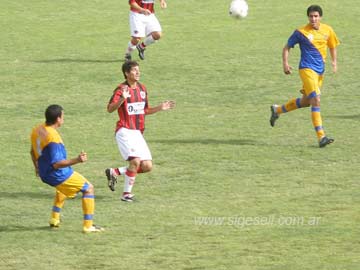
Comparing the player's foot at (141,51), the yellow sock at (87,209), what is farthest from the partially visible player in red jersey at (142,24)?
the yellow sock at (87,209)

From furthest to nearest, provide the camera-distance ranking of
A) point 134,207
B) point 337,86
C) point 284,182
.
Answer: point 337,86 < point 284,182 < point 134,207

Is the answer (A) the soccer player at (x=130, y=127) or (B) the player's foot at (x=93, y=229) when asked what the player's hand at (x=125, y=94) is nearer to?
(A) the soccer player at (x=130, y=127)

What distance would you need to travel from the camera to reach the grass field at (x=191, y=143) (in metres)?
15.1

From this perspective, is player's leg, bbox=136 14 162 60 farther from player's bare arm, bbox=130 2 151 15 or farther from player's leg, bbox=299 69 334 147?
player's leg, bbox=299 69 334 147

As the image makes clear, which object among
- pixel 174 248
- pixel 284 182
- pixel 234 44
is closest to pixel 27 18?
pixel 234 44

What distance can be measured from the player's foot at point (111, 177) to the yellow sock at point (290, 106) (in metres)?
5.39

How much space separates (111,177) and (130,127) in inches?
33.9

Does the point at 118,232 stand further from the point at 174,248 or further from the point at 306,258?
the point at 306,258

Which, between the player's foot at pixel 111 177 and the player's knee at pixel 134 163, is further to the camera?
the player's foot at pixel 111 177

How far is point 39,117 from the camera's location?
77.6ft

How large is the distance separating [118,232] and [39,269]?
1.92m

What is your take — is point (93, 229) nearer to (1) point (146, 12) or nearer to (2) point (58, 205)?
(2) point (58, 205)

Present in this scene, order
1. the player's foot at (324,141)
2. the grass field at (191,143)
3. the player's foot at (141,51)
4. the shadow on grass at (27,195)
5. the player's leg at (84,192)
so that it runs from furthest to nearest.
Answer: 1. the player's foot at (141,51)
2. the player's foot at (324,141)
3. the shadow on grass at (27,195)
4. the player's leg at (84,192)
5. the grass field at (191,143)

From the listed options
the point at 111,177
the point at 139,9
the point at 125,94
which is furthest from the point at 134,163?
the point at 139,9
